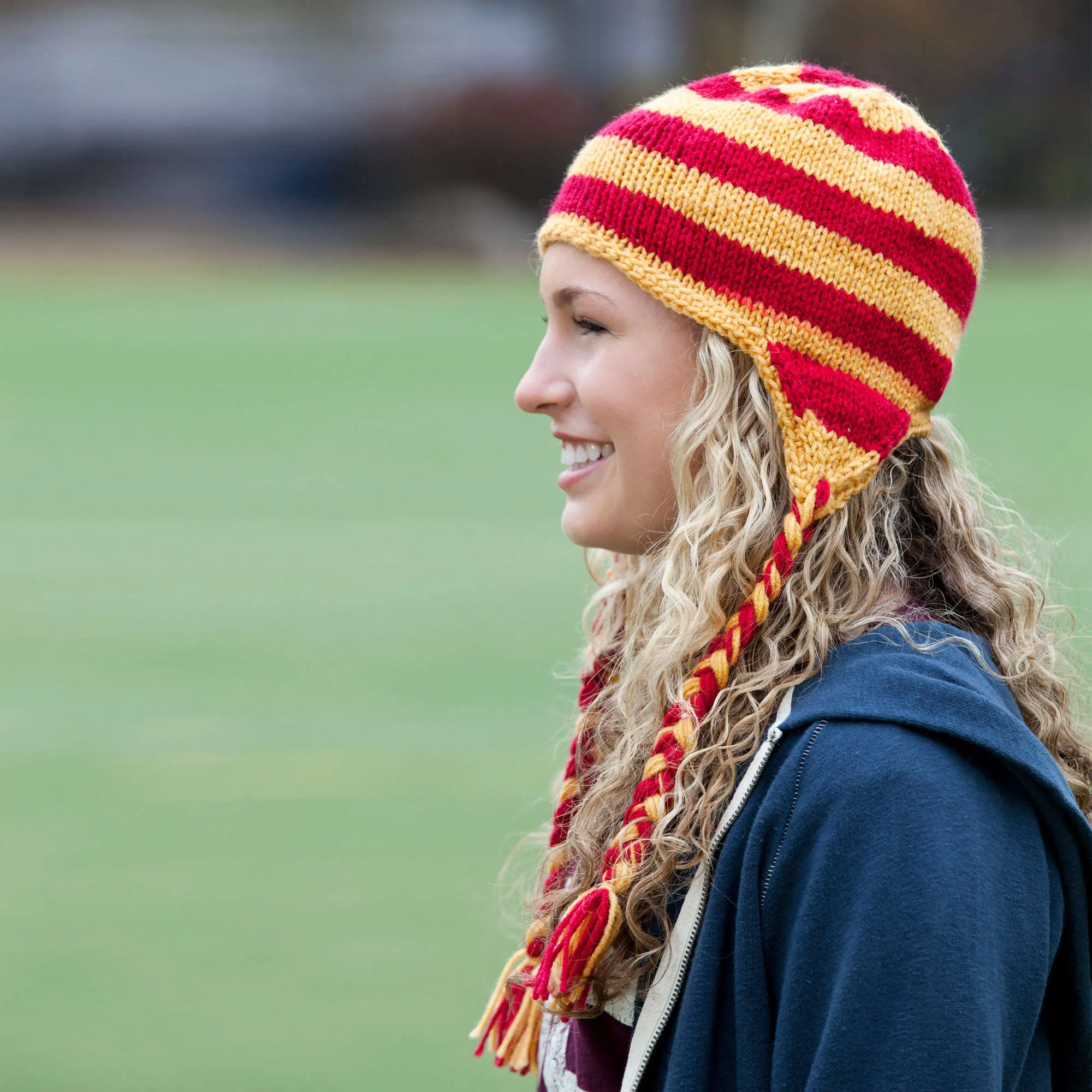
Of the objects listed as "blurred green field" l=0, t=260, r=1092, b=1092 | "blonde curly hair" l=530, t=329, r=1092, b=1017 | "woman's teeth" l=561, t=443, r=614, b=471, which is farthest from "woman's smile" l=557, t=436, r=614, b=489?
"blurred green field" l=0, t=260, r=1092, b=1092

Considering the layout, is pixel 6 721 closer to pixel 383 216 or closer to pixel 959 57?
pixel 383 216

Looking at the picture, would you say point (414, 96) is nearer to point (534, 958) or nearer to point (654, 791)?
point (534, 958)

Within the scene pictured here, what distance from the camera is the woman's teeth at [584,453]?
6.79 feet

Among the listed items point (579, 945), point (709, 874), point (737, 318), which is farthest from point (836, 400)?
point (579, 945)

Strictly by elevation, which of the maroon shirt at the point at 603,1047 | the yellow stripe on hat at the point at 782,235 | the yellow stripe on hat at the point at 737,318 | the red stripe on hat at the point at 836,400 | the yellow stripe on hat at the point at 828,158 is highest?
the yellow stripe on hat at the point at 828,158

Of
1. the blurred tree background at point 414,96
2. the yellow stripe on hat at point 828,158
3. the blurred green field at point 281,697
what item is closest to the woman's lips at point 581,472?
the yellow stripe on hat at point 828,158

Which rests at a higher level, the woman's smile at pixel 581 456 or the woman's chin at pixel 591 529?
the woman's smile at pixel 581 456

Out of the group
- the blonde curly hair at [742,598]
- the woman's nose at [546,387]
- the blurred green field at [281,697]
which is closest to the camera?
the blonde curly hair at [742,598]

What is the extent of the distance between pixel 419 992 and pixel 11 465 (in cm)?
1177

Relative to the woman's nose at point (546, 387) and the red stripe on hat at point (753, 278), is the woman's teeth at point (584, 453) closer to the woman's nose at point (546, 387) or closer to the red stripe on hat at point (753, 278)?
the woman's nose at point (546, 387)

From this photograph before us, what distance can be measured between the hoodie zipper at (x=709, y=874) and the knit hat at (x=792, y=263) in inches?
4.6

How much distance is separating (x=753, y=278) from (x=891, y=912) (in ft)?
2.62

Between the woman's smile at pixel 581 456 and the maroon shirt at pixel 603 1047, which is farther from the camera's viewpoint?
the woman's smile at pixel 581 456

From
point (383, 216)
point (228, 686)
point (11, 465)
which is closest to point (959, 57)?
point (383, 216)
